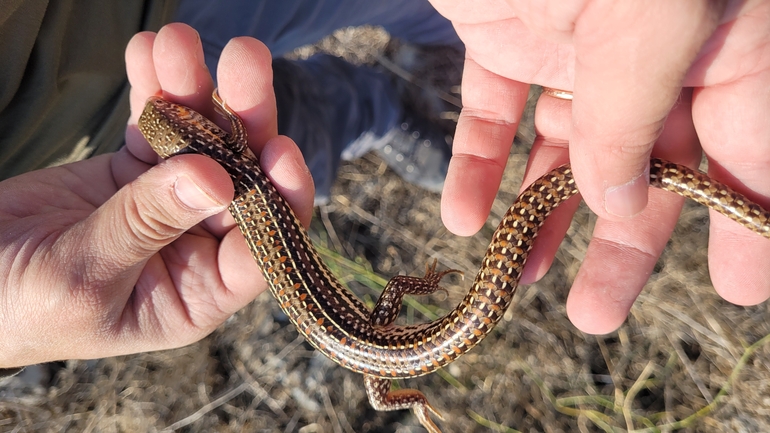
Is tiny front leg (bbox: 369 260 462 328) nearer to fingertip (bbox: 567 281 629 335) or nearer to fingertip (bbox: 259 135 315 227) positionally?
fingertip (bbox: 259 135 315 227)

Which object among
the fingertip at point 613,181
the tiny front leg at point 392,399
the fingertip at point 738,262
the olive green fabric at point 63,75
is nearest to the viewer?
the fingertip at point 613,181

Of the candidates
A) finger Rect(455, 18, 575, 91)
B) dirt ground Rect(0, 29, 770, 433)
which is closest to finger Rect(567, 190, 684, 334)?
finger Rect(455, 18, 575, 91)

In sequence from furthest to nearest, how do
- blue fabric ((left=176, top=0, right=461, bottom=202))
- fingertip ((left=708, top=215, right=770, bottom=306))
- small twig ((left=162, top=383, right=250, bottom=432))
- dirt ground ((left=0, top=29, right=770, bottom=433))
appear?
small twig ((left=162, top=383, right=250, bottom=432))
dirt ground ((left=0, top=29, right=770, bottom=433))
blue fabric ((left=176, top=0, right=461, bottom=202))
fingertip ((left=708, top=215, right=770, bottom=306))

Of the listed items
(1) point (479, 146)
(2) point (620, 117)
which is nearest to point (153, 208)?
(1) point (479, 146)

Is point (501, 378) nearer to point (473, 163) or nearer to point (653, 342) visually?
point (653, 342)

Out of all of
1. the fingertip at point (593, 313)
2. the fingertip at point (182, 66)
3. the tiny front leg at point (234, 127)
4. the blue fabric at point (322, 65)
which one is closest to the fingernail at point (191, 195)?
the tiny front leg at point (234, 127)

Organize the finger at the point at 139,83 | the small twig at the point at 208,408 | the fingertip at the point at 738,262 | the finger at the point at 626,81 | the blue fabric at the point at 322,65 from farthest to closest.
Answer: the small twig at the point at 208,408 < the blue fabric at the point at 322,65 < the finger at the point at 139,83 < the fingertip at the point at 738,262 < the finger at the point at 626,81

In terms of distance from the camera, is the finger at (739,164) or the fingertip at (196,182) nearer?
the fingertip at (196,182)

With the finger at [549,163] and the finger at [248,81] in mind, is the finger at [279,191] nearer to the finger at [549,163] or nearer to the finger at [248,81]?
the finger at [248,81]
